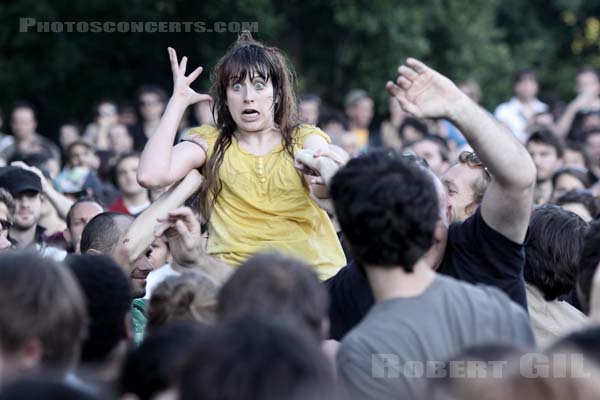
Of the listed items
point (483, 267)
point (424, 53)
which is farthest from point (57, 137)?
point (483, 267)

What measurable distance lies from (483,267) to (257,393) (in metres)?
2.12

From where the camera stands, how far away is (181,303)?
396 cm

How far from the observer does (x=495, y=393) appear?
2.76 m

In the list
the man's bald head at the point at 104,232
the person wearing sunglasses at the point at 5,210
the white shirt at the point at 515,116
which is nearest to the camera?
the man's bald head at the point at 104,232

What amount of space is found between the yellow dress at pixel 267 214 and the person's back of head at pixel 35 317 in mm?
2303

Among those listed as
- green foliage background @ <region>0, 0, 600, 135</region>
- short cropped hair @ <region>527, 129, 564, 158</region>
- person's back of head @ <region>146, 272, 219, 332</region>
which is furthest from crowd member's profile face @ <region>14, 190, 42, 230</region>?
green foliage background @ <region>0, 0, 600, 135</region>

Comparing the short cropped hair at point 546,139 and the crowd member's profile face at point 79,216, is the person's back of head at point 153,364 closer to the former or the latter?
the crowd member's profile face at point 79,216

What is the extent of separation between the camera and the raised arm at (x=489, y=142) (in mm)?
4145

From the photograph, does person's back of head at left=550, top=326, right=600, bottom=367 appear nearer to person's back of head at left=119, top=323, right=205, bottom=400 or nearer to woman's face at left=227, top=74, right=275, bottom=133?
person's back of head at left=119, top=323, right=205, bottom=400

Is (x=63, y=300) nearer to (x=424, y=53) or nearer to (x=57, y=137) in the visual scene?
(x=424, y=53)

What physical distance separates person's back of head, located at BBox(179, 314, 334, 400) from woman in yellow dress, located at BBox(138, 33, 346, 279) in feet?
8.89

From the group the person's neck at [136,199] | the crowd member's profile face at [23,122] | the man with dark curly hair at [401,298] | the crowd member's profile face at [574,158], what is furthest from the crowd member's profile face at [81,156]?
the man with dark curly hair at [401,298]

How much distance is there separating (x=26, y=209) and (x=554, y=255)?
4056mm

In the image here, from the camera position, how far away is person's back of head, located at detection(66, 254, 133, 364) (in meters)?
3.68
